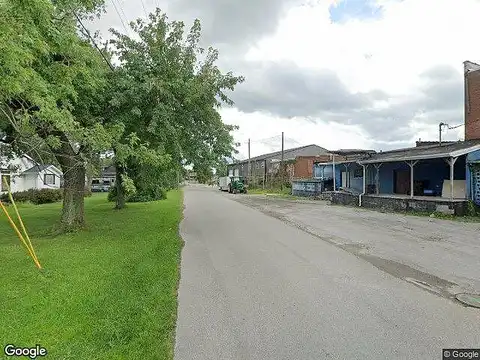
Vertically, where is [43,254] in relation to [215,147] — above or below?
below

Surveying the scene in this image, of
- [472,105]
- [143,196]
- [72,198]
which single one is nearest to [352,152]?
[472,105]

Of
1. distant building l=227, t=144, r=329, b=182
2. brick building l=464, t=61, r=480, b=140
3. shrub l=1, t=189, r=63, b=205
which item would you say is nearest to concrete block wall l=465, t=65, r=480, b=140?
brick building l=464, t=61, r=480, b=140

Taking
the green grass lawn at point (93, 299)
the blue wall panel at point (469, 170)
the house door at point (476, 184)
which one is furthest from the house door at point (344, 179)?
the green grass lawn at point (93, 299)

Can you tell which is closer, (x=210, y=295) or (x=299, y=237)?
(x=210, y=295)

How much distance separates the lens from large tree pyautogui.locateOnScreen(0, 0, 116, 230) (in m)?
6.67

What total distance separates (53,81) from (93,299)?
645cm

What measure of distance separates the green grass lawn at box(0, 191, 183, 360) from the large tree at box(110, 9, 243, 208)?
141 inches

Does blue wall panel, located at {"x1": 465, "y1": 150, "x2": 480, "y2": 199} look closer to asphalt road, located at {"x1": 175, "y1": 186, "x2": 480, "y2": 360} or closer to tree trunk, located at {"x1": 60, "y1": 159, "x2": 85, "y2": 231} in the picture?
asphalt road, located at {"x1": 175, "y1": 186, "x2": 480, "y2": 360}

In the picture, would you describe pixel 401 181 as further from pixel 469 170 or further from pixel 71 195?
pixel 71 195

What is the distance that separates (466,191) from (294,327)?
1795 cm

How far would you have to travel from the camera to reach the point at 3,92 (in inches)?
288

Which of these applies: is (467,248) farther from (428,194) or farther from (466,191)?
(428,194)

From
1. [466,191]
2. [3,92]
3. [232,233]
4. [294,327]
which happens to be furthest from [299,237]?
[466,191]

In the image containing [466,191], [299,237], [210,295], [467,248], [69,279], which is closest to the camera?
[210,295]
